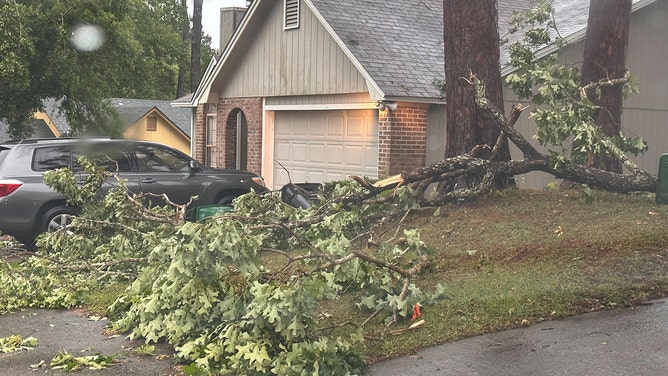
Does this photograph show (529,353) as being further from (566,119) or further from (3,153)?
(3,153)

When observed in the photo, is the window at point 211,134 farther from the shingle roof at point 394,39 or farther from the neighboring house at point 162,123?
the neighboring house at point 162,123

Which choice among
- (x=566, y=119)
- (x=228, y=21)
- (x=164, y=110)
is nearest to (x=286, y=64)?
(x=228, y=21)

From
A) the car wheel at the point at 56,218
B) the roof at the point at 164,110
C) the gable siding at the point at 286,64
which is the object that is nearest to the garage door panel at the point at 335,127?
the gable siding at the point at 286,64

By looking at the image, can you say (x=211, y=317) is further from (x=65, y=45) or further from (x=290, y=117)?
(x=65, y=45)

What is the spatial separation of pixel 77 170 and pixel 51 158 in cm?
42

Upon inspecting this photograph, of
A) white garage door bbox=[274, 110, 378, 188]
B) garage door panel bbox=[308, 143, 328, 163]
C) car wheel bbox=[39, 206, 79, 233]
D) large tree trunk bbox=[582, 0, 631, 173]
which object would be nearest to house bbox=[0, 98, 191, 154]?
white garage door bbox=[274, 110, 378, 188]

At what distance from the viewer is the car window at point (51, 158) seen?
1227 centimetres

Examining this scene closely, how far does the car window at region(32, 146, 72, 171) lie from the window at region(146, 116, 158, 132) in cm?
2608

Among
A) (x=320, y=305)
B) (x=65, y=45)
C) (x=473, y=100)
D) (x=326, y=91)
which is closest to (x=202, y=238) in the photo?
(x=320, y=305)

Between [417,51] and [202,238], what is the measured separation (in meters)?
11.7

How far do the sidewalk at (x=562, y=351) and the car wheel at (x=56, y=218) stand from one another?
7862 millimetres

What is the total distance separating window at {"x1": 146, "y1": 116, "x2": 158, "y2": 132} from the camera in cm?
3828

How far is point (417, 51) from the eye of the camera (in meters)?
16.7

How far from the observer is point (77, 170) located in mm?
12547
